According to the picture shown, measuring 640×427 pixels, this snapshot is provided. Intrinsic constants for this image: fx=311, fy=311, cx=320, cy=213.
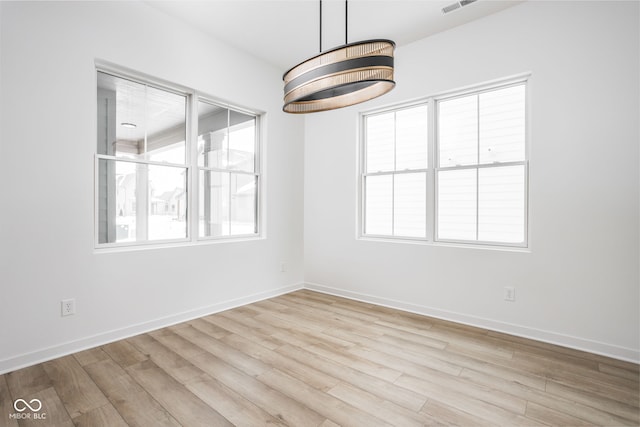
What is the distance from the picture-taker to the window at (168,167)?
2.90m

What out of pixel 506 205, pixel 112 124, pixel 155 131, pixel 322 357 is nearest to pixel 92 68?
pixel 112 124

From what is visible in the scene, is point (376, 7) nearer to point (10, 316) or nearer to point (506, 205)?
point (506, 205)

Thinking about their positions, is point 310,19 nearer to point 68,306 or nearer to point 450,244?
point 450,244

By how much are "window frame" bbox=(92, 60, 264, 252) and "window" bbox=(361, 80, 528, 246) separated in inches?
56.6

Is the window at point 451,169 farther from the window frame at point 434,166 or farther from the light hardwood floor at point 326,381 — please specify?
the light hardwood floor at point 326,381

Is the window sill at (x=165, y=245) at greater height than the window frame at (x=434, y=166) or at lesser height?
lesser

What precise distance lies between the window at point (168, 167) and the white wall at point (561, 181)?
2181mm

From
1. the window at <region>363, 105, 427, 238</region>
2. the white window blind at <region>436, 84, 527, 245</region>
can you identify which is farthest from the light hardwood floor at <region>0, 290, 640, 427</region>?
the window at <region>363, 105, 427, 238</region>

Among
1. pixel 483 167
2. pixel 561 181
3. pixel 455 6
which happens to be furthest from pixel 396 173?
pixel 455 6

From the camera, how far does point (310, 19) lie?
3.24m

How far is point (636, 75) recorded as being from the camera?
2455 millimetres

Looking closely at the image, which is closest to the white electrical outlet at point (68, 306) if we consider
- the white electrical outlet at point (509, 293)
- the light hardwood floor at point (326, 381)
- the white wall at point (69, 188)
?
the white wall at point (69, 188)

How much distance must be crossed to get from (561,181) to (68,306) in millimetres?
4327

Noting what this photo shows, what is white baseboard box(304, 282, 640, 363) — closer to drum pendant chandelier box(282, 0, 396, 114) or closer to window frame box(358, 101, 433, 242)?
window frame box(358, 101, 433, 242)
